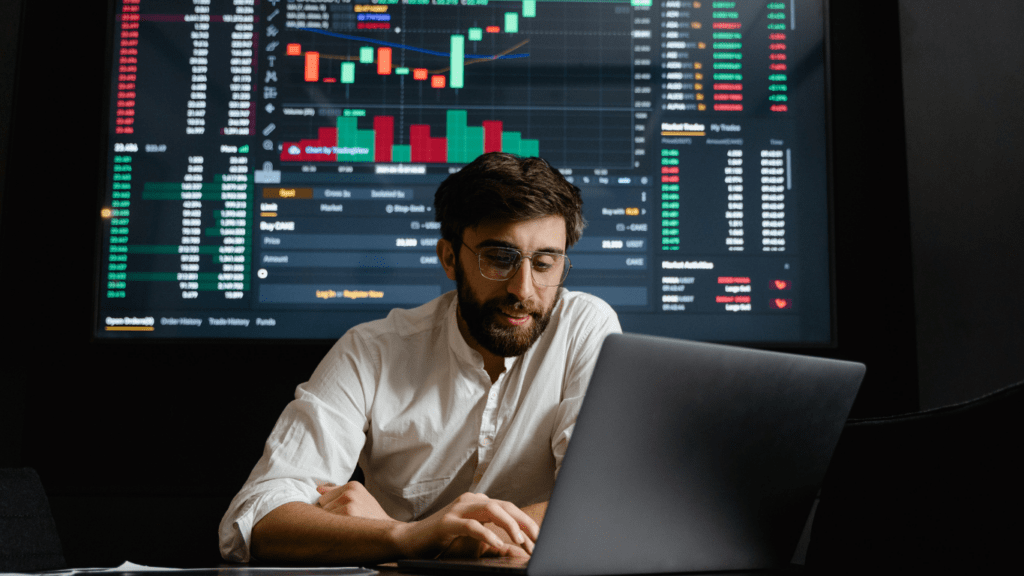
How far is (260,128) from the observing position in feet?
5.93

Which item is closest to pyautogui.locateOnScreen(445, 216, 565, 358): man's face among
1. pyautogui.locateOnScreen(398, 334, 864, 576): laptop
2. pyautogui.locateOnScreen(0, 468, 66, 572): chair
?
pyautogui.locateOnScreen(398, 334, 864, 576): laptop

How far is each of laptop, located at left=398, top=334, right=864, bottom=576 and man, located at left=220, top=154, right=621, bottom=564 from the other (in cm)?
57

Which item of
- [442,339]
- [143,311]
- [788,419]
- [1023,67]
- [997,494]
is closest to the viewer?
[997,494]

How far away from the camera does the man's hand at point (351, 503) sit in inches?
37.6

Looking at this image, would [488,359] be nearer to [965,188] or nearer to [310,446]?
[310,446]

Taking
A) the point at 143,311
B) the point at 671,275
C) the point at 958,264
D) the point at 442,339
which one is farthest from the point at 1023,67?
the point at 143,311

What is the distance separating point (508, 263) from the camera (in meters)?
1.26

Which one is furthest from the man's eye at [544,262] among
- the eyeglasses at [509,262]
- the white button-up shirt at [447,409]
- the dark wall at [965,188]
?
the dark wall at [965,188]

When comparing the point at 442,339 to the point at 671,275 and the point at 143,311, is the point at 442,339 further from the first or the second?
the point at 143,311

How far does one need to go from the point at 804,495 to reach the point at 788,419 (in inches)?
5.2

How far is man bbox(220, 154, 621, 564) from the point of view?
125 centimetres

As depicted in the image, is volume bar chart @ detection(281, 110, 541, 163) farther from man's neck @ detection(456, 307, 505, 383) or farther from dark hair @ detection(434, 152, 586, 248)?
man's neck @ detection(456, 307, 505, 383)

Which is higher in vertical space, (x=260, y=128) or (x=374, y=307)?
(x=260, y=128)

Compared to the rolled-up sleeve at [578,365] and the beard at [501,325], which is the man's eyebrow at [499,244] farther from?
the rolled-up sleeve at [578,365]
